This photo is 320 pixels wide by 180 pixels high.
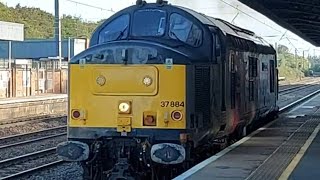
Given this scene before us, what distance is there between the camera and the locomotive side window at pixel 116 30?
482 inches

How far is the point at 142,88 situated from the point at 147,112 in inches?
15.5

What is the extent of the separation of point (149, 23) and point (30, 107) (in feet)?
81.2

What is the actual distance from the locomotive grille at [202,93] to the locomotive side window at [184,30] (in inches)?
23.2

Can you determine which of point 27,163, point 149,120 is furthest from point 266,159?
point 27,163

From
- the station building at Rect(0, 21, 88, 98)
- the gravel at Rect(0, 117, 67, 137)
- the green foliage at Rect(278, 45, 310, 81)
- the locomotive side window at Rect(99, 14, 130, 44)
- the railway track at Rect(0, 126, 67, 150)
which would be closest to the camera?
the locomotive side window at Rect(99, 14, 130, 44)

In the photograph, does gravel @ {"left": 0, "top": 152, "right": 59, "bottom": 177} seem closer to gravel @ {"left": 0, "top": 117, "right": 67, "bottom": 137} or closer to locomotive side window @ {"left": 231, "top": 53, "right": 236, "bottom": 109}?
locomotive side window @ {"left": 231, "top": 53, "right": 236, "bottom": 109}

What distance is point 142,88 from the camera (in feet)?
35.7

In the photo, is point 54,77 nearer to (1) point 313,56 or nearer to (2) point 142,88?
(2) point 142,88

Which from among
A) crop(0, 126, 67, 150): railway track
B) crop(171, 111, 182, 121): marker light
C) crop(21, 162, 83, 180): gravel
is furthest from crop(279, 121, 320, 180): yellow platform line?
crop(0, 126, 67, 150): railway track

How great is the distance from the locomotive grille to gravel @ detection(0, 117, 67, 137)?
13.7 m

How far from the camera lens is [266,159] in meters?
12.8

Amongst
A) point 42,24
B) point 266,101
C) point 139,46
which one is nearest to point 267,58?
point 266,101

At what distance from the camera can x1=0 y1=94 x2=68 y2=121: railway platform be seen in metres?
33.0

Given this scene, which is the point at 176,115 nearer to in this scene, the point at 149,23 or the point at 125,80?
the point at 125,80
